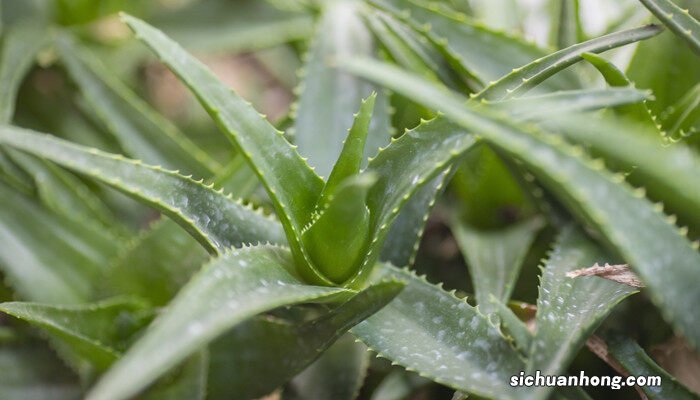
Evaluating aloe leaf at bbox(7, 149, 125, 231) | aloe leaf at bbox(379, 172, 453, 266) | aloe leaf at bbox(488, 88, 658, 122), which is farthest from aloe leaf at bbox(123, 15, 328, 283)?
aloe leaf at bbox(7, 149, 125, 231)

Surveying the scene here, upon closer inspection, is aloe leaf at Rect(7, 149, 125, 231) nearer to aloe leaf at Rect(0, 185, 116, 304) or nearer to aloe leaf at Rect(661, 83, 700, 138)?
aloe leaf at Rect(0, 185, 116, 304)

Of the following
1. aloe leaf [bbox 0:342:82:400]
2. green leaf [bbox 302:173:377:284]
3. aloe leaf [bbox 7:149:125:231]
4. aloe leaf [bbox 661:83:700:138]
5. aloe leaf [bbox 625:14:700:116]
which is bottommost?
aloe leaf [bbox 0:342:82:400]

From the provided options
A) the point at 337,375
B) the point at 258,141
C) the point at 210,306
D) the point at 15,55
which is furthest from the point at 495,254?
the point at 15,55

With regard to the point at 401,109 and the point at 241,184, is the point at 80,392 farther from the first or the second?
the point at 401,109

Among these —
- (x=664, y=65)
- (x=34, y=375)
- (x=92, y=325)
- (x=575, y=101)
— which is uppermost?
(x=664, y=65)

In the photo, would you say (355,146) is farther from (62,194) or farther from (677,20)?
(62,194)
